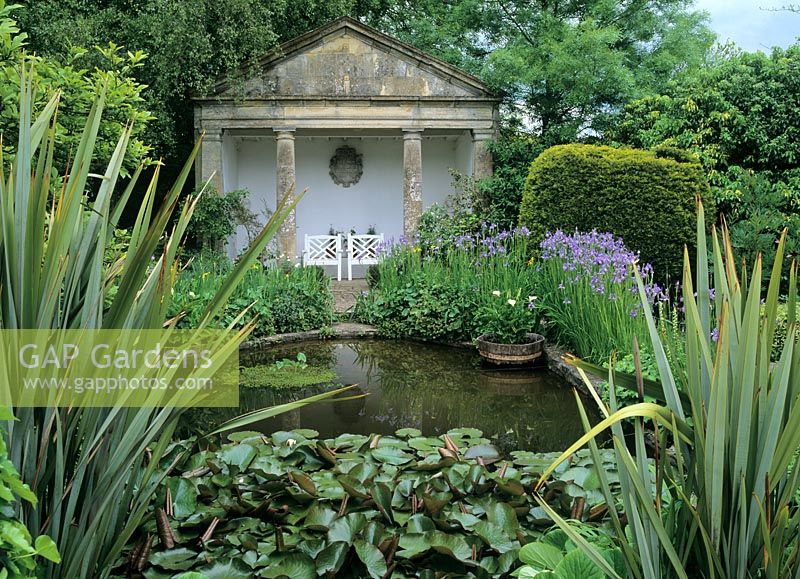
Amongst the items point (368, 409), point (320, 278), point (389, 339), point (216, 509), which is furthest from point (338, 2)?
point (216, 509)

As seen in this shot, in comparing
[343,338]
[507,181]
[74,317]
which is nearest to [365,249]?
[507,181]

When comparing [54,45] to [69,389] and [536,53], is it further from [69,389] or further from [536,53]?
[69,389]

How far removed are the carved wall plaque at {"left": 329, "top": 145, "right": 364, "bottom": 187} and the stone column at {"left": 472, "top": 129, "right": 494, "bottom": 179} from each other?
10.3 ft

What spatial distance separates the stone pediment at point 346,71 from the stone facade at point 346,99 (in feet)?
0.05

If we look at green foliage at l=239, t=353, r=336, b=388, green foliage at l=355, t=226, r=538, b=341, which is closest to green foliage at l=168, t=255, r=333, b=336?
green foliage at l=355, t=226, r=538, b=341

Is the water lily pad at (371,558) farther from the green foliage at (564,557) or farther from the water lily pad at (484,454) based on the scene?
the water lily pad at (484,454)

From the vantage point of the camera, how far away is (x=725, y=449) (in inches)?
49.0

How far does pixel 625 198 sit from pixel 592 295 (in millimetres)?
3431

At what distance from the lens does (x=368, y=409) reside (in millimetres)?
4758

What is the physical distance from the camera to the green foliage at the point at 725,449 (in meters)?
1.18

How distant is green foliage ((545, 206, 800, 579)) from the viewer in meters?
1.18

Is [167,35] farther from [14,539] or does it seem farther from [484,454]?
[14,539]

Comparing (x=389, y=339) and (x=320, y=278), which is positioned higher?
(x=320, y=278)

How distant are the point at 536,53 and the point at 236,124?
16.6 feet
